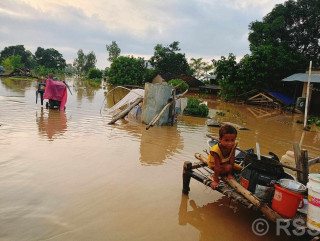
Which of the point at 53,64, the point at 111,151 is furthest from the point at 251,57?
the point at 53,64

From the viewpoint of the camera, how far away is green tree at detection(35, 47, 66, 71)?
75.1m

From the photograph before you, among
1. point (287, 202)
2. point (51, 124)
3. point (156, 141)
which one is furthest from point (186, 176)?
point (51, 124)

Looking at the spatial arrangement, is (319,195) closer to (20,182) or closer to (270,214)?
(270,214)

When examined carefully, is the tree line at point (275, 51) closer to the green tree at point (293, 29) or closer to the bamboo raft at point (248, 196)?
the green tree at point (293, 29)

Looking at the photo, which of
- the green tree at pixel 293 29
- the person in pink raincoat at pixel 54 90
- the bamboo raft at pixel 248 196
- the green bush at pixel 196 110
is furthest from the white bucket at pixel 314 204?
the green tree at pixel 293 29

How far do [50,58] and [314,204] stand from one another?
85507 millimetres

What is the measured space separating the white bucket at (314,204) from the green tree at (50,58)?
80.6 meters

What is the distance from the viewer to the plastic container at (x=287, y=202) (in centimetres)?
282

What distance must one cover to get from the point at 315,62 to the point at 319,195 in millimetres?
32885

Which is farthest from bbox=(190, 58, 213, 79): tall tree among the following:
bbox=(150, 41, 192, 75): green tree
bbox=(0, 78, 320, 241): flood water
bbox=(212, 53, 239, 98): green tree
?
bbox=(0, 78, 320, 241): flood water

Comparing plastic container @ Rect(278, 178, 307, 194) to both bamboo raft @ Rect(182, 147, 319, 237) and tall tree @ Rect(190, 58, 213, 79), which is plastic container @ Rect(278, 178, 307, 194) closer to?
bamboo raft @ Rect(182, 147, 319, 237)

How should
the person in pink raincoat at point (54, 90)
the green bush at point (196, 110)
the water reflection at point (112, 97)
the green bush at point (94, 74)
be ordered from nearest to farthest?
the person in pink raincoat at point (54, 90)
the green bush at point (196, 110)
the water reflection at point (112, 97)
the green bush at point (94, 74)

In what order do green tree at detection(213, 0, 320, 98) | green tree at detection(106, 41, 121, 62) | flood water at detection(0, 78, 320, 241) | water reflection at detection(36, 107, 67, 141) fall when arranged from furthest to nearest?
green tree at detection(106, 41, 121, 62) → green tree at detection(213, 0, 320, 98) → water reflection at detection(36, 107, 67, 141) → flood water at detection(0, 78, 320, 241)

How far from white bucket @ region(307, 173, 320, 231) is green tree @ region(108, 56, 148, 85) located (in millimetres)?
38924
